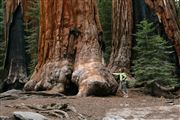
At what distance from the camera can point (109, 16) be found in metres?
18.8

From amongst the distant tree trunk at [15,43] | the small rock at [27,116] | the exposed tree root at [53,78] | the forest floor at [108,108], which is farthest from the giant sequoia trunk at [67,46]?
the distant tree trunk at [15,43]

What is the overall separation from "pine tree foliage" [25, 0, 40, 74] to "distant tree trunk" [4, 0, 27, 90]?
0.32 meters

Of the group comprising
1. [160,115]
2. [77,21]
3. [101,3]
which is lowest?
[160,115]

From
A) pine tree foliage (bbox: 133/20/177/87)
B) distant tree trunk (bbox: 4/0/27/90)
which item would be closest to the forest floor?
pine tree foliage (bbox: 133/20/177/87)

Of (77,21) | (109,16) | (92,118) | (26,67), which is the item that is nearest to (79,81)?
(77,21)

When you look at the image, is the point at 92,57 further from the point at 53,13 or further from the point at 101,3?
the point at 101,3

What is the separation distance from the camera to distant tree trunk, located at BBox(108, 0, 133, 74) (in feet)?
39.7

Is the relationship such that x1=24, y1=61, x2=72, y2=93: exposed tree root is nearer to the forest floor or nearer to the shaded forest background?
the forest floor

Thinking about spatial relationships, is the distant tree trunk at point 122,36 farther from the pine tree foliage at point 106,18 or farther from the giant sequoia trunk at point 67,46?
the pine tree foliage at point 106,18

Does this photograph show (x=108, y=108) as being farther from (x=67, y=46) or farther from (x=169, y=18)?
(x=169, y=18)

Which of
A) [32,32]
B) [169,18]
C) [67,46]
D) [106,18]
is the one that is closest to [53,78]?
[67,46]

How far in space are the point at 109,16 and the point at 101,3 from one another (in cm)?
123

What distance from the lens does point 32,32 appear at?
17.1 metres

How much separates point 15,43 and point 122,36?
5.81 m
